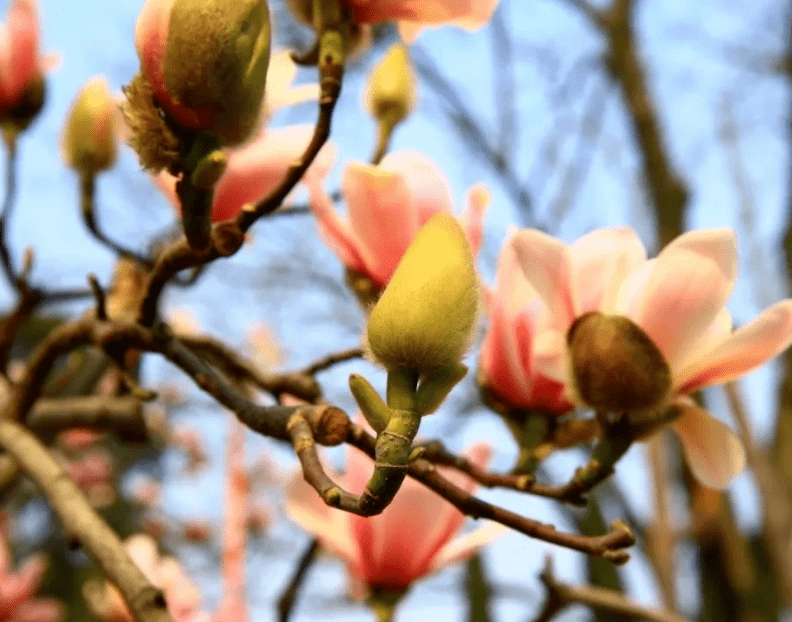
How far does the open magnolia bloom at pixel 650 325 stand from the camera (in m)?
0.43

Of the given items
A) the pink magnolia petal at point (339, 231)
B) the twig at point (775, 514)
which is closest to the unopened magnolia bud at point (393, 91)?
the pink magnolia petal at point (339, 231)

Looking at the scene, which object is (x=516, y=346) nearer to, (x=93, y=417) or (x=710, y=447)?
(x=710, y=447)

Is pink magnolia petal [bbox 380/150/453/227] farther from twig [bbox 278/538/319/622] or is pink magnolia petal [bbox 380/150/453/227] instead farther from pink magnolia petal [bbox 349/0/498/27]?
twig [bbox 278/538/319/622]

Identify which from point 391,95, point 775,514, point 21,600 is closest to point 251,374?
point 391,95

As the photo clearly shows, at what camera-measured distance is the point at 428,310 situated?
0.29 meters

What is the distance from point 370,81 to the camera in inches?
25.2

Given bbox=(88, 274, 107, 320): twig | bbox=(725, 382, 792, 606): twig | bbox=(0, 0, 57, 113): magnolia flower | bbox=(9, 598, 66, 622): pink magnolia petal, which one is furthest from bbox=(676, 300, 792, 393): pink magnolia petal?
bbox=(725, 382, 792, 606): twig

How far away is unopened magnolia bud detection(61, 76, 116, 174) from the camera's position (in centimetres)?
65

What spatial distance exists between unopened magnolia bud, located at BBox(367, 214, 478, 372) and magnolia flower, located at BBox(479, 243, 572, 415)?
215mm

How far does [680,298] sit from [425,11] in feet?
0.70

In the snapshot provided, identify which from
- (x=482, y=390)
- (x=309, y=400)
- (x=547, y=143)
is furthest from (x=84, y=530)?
(x=547, y=143)

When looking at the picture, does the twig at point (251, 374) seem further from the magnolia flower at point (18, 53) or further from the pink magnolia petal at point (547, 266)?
the magnolia flower at point (18, 53)

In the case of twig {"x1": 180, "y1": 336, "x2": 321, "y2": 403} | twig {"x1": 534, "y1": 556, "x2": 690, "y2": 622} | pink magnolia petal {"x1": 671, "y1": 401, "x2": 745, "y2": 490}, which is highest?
pink magnolia petal {"x1": 671, "y1": 401, "x2": 745, "y2": 490}

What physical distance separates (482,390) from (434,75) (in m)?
2.68
